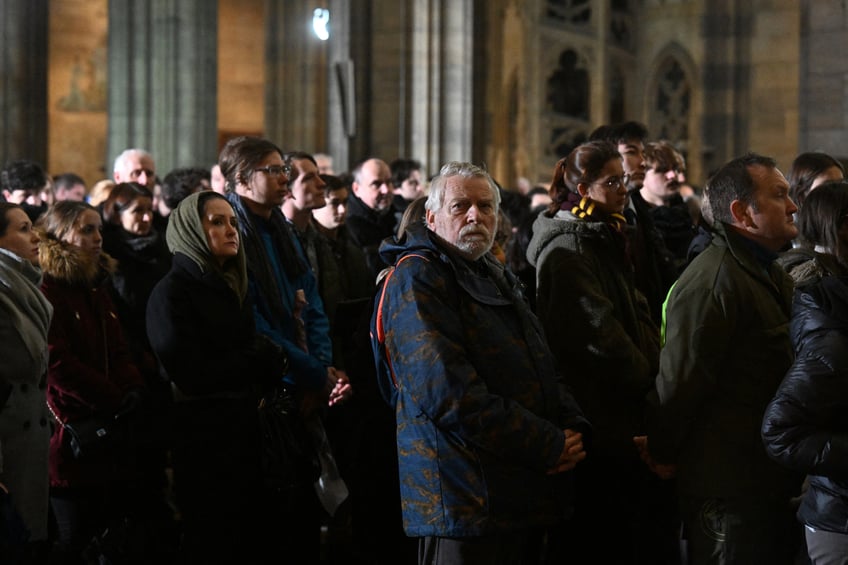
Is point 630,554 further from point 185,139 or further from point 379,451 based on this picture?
point 185,139

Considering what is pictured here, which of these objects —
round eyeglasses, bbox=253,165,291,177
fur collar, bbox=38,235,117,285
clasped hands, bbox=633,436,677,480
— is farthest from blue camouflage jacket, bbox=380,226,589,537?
fur collar, bbox=38,235,117,285

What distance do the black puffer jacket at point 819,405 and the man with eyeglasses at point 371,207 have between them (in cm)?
421

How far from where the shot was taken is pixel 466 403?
3842mm

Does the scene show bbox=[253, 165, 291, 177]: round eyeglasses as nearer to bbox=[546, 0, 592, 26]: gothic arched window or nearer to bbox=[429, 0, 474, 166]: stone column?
bbox=[429, 0, 474, 166]: stone column

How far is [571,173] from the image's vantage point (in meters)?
5.23

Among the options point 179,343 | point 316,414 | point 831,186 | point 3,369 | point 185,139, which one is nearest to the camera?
point 831,186

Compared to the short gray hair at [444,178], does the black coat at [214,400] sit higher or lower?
lower

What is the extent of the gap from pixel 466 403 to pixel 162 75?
476 inches

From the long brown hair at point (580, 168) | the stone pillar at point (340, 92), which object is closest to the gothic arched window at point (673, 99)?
the stone pillar at point (340, 92)

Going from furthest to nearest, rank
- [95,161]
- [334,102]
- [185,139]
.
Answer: [95,161]
[185,139]
[334,102]

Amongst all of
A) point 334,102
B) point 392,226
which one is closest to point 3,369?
point 392,226

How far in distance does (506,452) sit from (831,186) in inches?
57.2

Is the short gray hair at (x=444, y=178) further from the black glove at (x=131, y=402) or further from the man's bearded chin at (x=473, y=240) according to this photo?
the black glove at (x=131, y=402)

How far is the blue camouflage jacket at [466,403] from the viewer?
3.87m
